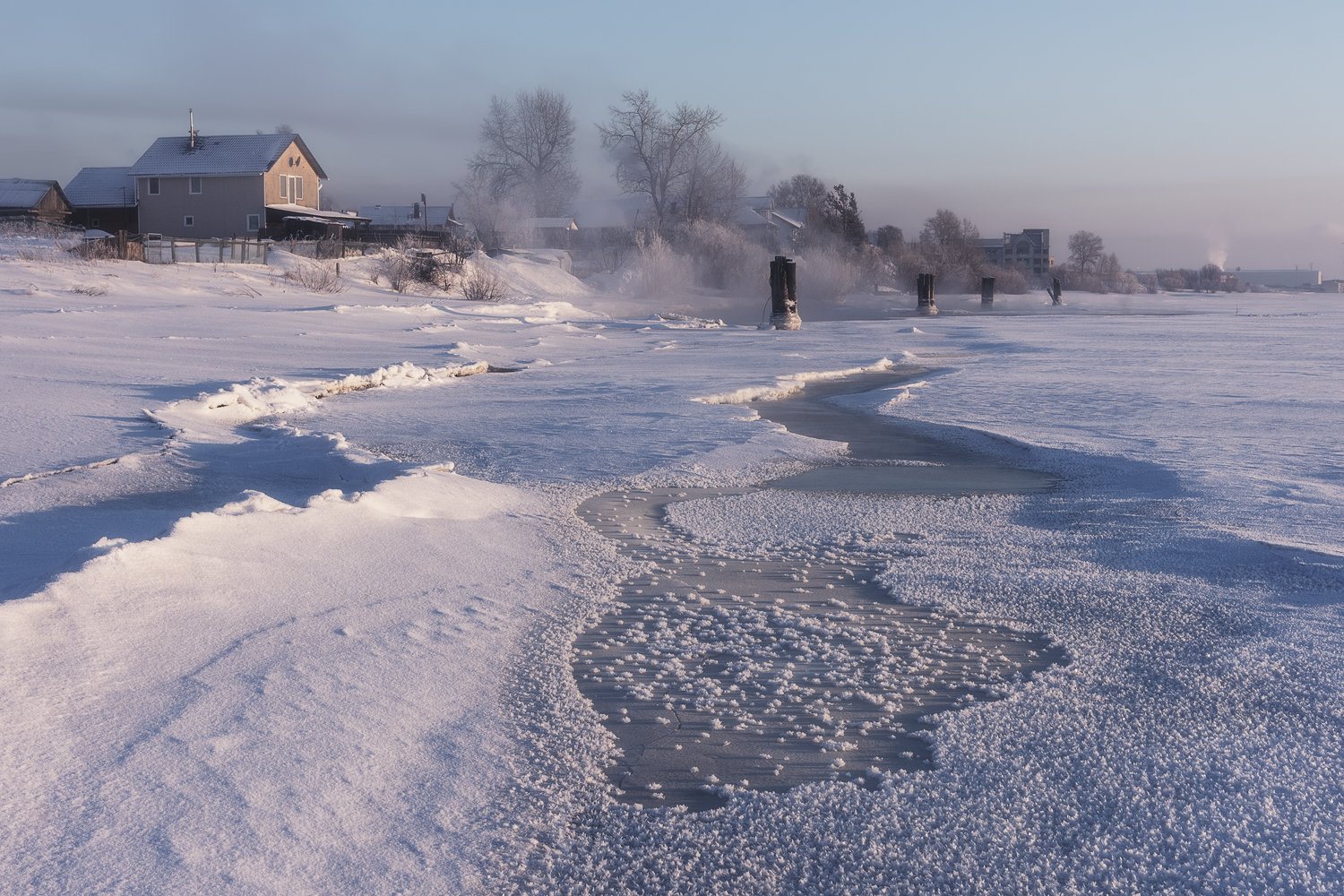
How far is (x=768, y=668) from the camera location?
3645 millimetres

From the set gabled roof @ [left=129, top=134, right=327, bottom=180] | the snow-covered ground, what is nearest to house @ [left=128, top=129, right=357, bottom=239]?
gabled roof @ [left=129, top=134, right=327, bottom=180]

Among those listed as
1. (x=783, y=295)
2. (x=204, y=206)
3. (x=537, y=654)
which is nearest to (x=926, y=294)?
(x=783, y=295)

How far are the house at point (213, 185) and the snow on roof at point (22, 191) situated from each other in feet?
16.5

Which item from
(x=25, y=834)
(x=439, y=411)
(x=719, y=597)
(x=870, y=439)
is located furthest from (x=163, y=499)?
(x=870, y=439)

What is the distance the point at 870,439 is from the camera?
874 cm

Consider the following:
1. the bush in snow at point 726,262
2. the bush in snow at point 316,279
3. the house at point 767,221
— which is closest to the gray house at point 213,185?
the bush in snow at point 726,262

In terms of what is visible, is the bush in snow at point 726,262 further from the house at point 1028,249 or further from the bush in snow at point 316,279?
the house at point 1028,249

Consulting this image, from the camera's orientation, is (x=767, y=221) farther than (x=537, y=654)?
Yes


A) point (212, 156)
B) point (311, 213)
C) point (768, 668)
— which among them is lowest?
point (768, 668)

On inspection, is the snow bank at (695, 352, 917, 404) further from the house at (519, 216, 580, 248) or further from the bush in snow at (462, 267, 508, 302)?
the house at (519, 216, 580, 248)

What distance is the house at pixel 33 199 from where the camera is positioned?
50000mm

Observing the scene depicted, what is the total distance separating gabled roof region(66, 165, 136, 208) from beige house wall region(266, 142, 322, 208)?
7.13 metres

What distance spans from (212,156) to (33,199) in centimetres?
903

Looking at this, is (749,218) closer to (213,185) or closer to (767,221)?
(767,221)
